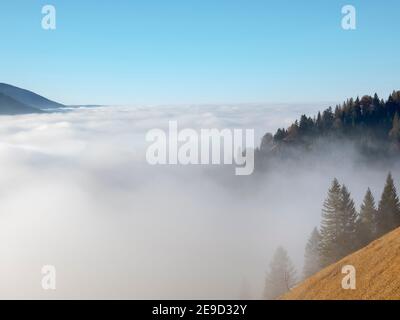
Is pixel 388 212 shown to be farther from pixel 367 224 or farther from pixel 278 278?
pixel 278 278

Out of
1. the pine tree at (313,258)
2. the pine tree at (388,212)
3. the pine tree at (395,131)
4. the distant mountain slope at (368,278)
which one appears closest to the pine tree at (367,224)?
the pine tree at (388,212)

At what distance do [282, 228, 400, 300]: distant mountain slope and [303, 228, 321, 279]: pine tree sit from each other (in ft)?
50.3

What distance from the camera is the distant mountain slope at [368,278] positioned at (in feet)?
102

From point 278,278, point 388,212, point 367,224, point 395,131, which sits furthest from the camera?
point 395,131

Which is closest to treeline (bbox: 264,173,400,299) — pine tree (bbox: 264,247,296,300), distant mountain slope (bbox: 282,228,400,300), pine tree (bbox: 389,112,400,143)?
pine tree (bbox: 264,247,296,300)

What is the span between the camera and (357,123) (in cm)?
18712

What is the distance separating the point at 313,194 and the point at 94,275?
114242 millimetres

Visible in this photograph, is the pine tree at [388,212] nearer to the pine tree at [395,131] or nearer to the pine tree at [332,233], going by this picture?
the pine tree at [332,233]

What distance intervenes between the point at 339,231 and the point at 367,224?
7.55 metres

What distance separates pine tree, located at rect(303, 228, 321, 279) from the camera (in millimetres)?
60812

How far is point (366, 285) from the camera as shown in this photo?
3356 cm

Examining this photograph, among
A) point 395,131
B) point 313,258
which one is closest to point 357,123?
point 395,131
